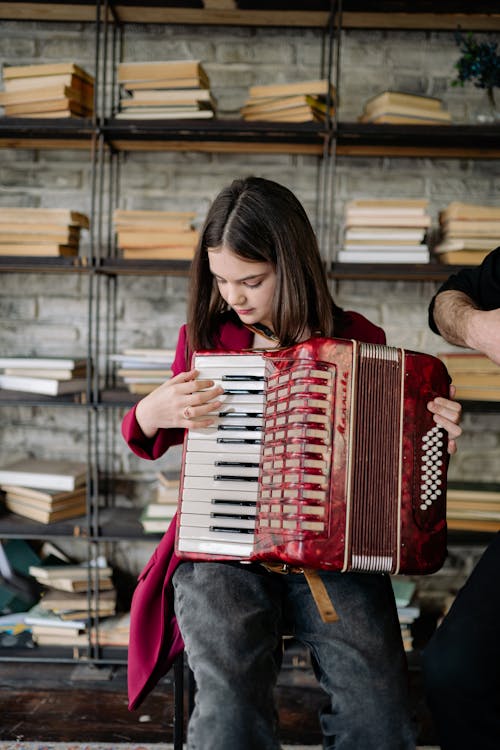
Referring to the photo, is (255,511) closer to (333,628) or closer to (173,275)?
(333,628)

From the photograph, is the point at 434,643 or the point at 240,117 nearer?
the point at 434,643

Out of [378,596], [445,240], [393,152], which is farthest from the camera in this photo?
[393,152]

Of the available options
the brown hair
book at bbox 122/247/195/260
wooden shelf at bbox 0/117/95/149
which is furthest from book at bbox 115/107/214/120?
the brown hair

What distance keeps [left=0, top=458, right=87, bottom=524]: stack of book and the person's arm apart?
1297mm

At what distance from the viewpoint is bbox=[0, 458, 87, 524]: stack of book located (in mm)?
2221

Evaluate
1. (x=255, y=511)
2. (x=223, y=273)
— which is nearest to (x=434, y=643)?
(x=255, y=511)

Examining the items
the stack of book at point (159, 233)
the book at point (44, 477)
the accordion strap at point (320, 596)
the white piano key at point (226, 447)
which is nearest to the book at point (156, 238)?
the stack of book at point (159, 233)

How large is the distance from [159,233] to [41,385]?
2.01ft

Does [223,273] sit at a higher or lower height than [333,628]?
higher

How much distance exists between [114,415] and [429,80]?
1.67 metres

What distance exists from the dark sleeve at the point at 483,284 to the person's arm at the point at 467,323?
0.8 inches

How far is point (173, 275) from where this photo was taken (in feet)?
8.21

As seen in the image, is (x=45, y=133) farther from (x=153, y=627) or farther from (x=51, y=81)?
(x=153, y=627)

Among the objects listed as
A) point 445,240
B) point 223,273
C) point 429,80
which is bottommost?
point 223,273
